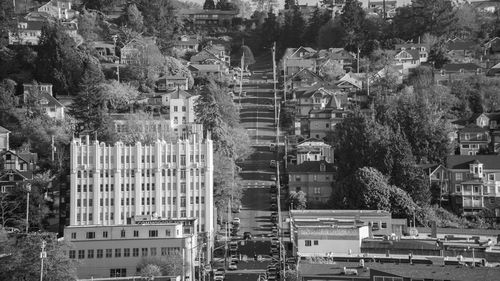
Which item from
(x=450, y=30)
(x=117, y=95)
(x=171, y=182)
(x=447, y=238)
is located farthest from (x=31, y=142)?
(x=450, y=30)

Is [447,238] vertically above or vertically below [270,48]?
below

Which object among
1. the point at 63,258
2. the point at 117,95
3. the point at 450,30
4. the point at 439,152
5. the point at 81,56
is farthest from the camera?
the point at 450,30

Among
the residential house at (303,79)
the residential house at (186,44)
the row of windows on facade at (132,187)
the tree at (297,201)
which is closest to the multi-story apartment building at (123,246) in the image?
the row of windows on facade at (132,187)

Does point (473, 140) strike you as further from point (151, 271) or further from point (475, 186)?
point (151, 271)

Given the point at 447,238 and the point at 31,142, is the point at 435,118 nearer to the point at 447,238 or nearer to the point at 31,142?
the point at 447,238

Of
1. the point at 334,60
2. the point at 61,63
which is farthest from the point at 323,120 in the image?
the point at 334,60

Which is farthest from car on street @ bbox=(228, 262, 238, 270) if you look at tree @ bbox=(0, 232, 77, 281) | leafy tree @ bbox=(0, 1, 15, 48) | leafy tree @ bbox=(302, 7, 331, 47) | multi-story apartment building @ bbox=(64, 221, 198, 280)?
leafy tree @ bbox=(302, 7, 331, 47)

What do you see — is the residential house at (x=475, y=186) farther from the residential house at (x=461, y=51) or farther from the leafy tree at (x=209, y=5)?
the leafy tree at (x=209, y=5)

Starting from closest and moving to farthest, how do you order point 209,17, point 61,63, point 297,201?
point 297,201 → point 61,63 → point 209,17
